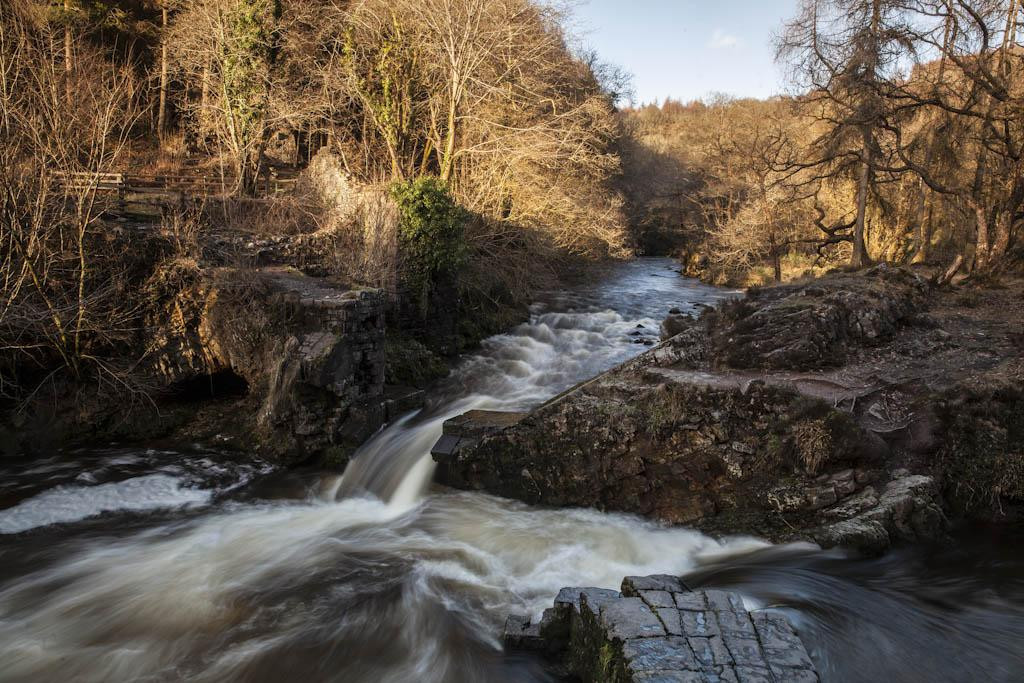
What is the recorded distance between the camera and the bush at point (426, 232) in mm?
14141

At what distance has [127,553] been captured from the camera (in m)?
7.58

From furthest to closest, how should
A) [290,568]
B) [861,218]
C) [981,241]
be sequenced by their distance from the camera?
[861,218], [981,241], [290,568]

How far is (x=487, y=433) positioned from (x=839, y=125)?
42.4 ft

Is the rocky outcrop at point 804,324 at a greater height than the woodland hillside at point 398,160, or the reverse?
the woodland hillside at point 398,160

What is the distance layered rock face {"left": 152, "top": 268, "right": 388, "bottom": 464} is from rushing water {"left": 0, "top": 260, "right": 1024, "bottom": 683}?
76 cm

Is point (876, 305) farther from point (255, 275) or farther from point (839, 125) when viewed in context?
point (255, 275)

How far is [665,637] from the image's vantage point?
4.59 meters

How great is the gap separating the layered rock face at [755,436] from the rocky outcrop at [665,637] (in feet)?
7.62

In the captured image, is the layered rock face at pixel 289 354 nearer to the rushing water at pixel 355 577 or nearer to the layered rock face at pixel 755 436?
the rushing water at pixel 355 577

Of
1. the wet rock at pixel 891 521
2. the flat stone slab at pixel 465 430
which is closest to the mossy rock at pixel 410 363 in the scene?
the flat stone slab at pixel 465 430

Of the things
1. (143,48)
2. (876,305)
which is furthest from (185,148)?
(876,305)

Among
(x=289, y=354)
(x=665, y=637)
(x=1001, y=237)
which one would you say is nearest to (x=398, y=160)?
(x=289, y=354)

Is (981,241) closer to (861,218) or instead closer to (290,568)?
(861,218)

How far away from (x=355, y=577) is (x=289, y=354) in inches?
194
